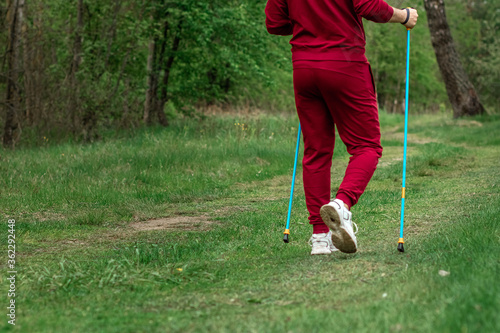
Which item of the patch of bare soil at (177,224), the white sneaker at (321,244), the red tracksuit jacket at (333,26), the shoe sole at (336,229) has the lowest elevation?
the patch of bare soil at (177,224)

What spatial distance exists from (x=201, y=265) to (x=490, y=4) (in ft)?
155

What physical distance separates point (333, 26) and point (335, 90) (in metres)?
0.44

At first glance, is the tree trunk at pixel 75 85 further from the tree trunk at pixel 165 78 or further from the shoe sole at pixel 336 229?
the shoe sole at pixel 336 229

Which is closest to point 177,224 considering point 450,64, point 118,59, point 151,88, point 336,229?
point 336,229

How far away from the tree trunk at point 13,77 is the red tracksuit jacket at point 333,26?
30.2ft

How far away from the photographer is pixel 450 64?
1870 centimetres

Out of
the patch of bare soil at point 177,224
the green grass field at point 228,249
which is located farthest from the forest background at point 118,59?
the patch of bare soil at point 177,224

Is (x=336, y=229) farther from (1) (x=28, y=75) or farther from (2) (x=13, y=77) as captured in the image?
(1) (x=28, y=75)

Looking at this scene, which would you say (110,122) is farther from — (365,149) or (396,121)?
(396,121)

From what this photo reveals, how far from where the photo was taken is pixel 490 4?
45312 mm

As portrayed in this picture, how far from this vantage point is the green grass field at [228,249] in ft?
9.41

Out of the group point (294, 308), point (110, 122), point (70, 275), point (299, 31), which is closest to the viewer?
point (294, 308)

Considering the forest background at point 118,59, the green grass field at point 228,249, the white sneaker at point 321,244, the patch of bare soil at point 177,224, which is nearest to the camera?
the green grass field at point 228,249

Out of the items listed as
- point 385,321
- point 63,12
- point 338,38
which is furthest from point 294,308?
point 63,12
